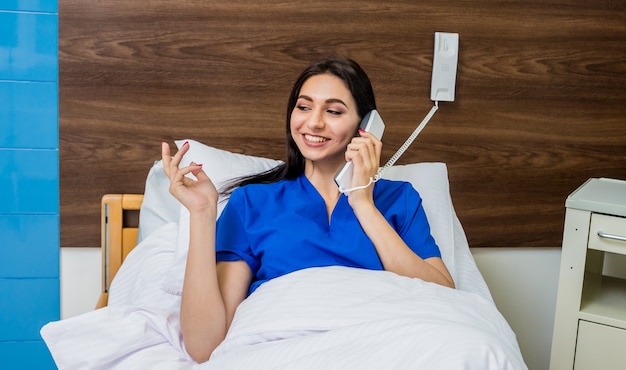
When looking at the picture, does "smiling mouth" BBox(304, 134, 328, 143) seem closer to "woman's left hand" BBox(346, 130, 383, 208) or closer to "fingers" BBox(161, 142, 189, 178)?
"woman's left hand" BBox(346, 130, 383, 208)

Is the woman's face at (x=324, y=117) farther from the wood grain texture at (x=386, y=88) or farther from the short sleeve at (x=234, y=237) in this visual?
the wood grain texture at (x=386, y=88)

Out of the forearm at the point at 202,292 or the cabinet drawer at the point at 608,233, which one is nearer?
the forearm at the point at 202,292

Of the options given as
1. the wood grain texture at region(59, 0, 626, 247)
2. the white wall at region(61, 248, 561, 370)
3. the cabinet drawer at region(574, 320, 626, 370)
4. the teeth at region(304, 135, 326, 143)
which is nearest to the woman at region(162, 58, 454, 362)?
the teeth at region(304, 135, 326, 143)

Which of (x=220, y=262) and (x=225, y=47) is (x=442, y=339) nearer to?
(x=220, y=262)

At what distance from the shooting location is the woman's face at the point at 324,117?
4.86ft

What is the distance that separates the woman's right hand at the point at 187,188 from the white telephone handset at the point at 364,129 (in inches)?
9.8

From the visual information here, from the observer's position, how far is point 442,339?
3.63 ft

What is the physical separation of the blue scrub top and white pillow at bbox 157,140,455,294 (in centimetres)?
16

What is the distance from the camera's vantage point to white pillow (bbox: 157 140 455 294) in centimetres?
172

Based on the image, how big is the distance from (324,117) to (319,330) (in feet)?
1.50

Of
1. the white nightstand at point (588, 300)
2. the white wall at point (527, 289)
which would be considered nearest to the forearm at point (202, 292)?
the white nightstand at point (588, 300)

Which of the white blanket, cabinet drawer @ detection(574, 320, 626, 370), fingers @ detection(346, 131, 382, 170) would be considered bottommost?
cabinet drawer @ detection(574, 320, 626, 370)

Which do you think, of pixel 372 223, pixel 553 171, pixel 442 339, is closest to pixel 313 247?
pixel 372 223

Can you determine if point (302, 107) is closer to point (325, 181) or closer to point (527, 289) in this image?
point (325, 181)
